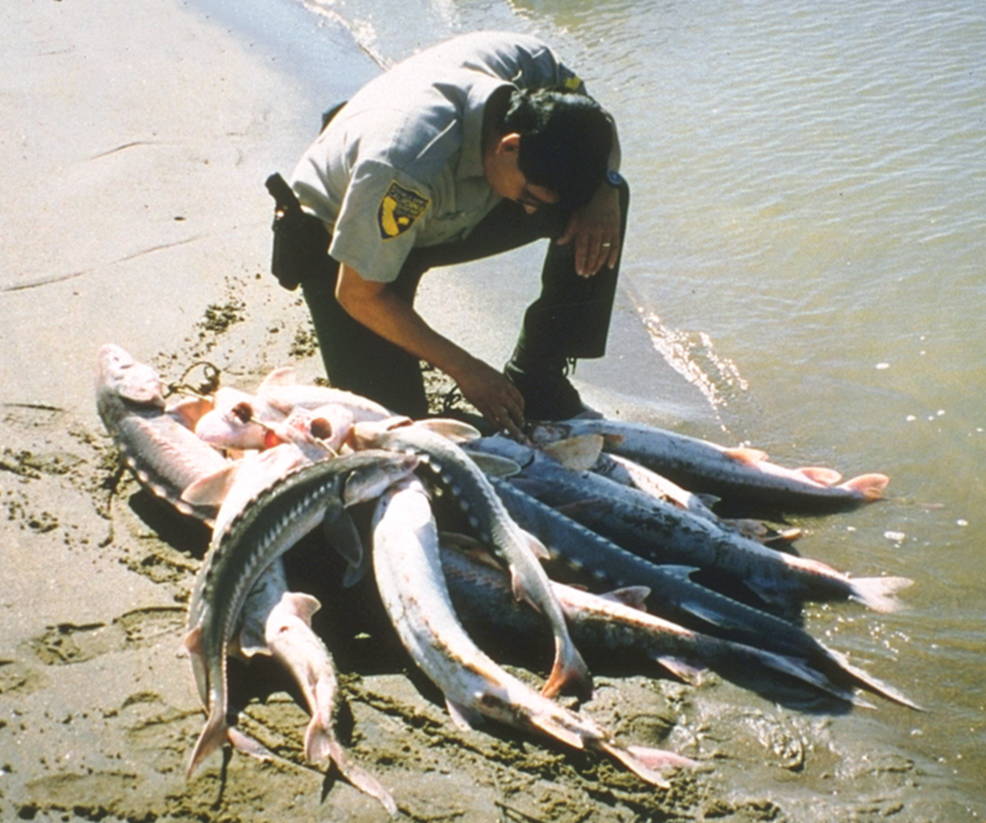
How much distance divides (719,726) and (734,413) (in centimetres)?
252

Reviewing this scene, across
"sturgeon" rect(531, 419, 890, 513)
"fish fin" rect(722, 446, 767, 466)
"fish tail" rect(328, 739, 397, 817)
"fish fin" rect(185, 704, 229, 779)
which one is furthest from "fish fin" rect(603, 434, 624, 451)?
"fish fin" rect(185, 704, 229, 779)

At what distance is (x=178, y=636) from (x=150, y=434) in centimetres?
111

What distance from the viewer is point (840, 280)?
7.22 m

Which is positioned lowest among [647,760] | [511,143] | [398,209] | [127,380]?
[647,760]

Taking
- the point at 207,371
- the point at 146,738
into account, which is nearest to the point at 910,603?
the point at 146,738

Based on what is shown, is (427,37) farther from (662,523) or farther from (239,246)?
(662,523)

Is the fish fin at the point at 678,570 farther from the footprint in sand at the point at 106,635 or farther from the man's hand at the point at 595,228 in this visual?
the footprint in sand at the point at 106,635

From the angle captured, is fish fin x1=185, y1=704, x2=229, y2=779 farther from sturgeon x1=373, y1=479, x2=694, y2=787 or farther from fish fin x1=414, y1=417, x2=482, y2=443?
fish fin x1=414, y1=417, x2=482, y2=443

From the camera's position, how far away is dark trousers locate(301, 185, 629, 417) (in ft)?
17.7

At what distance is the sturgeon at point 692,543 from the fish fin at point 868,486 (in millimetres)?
586

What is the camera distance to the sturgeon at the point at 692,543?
14.8 feet

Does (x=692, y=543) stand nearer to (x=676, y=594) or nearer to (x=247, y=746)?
(x=676, y=594)

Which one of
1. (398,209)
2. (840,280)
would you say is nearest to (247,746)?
(398,209)

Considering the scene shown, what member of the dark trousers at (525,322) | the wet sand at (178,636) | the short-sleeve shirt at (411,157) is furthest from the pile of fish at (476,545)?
the short-sleeve shirt at (411,157)
